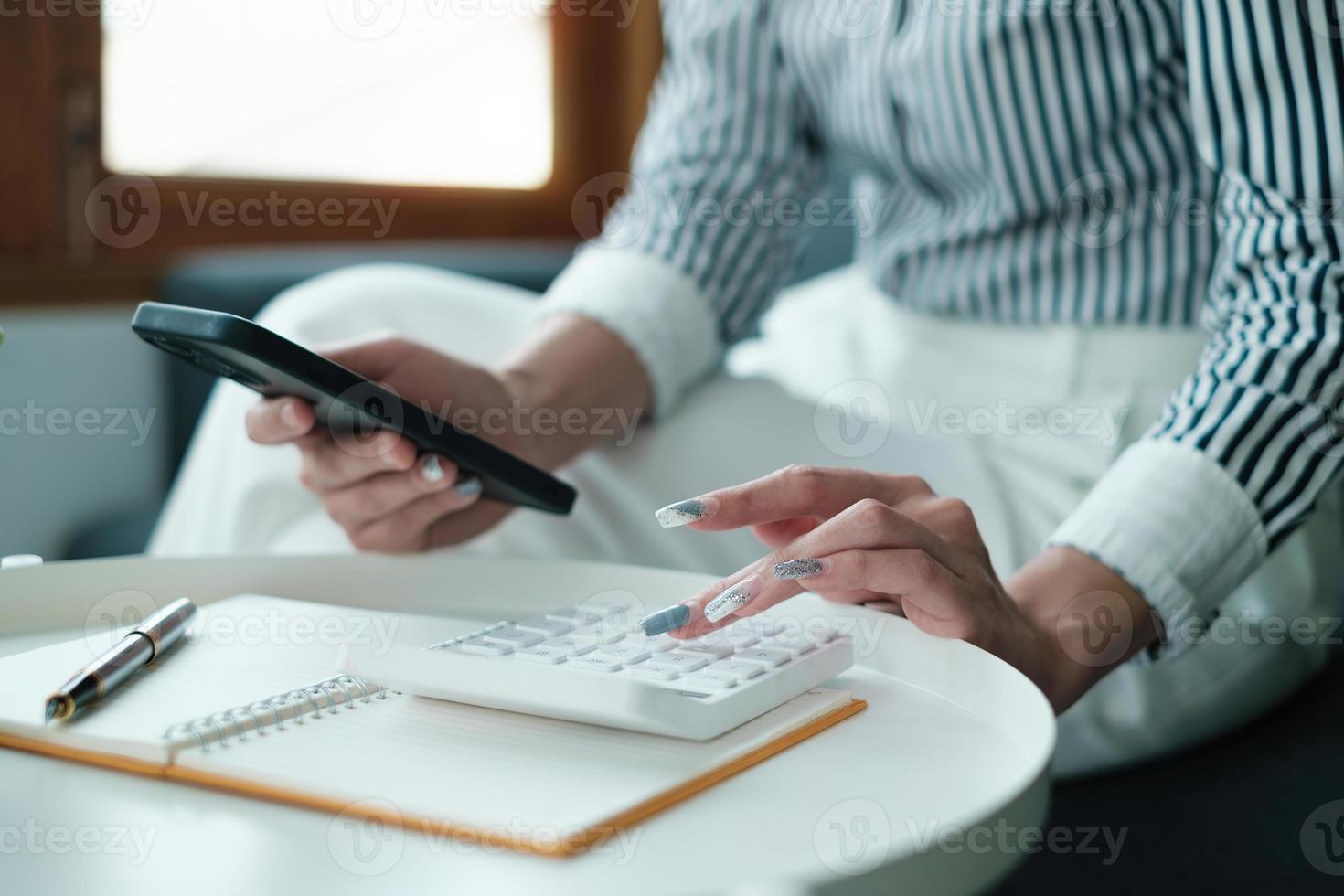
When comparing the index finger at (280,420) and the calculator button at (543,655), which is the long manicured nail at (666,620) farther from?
the index finger at (280,420)

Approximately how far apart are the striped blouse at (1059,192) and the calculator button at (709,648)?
23 cm

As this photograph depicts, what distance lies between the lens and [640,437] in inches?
29.6

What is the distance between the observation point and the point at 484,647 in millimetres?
374

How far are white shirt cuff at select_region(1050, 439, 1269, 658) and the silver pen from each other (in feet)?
1.25

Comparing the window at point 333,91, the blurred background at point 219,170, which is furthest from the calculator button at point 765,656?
the window at point 333,91

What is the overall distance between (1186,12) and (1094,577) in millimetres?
315

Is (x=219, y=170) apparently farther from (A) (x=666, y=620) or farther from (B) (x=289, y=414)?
(A) (x=666, y=620)

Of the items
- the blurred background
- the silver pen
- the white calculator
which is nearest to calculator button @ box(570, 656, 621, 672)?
the white calculator

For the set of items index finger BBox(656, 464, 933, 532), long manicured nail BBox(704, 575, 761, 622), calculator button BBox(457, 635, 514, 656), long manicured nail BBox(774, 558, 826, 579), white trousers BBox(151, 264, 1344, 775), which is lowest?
white trousers BBox(151, 264, 1344, 775)

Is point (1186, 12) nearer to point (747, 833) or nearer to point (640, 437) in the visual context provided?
point (640, 437)

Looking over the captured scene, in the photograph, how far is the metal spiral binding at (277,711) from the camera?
331mm

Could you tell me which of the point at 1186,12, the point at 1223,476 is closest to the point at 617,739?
the point at 1223,476

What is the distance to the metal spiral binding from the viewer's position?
1.09 ft

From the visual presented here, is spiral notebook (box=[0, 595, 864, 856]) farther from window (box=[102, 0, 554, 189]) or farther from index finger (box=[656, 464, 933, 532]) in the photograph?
window (box=[102, 0, 554, 189])
